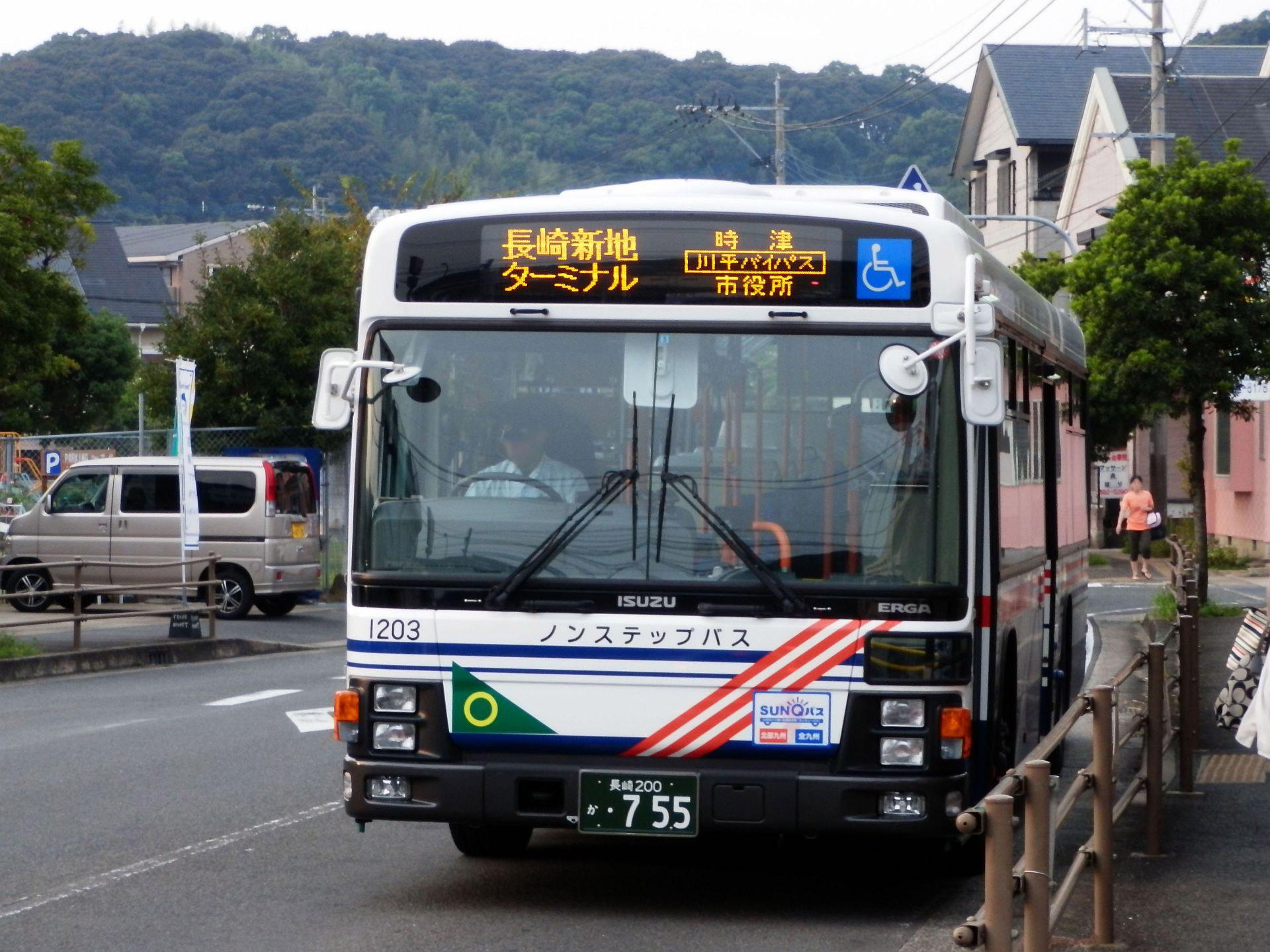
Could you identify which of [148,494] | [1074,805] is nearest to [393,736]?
[1074,805]

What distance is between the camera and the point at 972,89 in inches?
2169

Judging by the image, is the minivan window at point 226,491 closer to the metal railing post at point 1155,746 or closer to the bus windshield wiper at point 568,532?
the metal railing post at point 1155,746

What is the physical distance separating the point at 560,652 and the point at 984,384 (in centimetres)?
187

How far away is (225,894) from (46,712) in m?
7.79

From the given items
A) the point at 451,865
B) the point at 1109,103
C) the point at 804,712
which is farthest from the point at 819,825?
the point at 1109,103

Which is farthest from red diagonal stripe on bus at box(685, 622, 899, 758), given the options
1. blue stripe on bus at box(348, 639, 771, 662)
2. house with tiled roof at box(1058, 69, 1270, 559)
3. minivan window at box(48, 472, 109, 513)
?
house with tiled roof at box(1058, 69, 1270, 559)

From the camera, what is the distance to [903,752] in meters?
6.64

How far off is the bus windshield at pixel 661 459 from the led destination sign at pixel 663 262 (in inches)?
6.2

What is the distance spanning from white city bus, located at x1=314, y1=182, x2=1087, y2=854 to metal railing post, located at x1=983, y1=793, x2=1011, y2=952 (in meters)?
1.77

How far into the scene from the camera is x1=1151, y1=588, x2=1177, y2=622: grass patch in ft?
66.5

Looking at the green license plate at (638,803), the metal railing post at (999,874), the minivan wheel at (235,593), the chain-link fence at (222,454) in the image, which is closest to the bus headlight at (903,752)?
the green license plate at (638,803)

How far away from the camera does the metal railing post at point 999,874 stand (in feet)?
15.7

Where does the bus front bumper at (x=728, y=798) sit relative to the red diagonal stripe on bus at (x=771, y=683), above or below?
below

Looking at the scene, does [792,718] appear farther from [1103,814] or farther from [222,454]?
[222,454]
